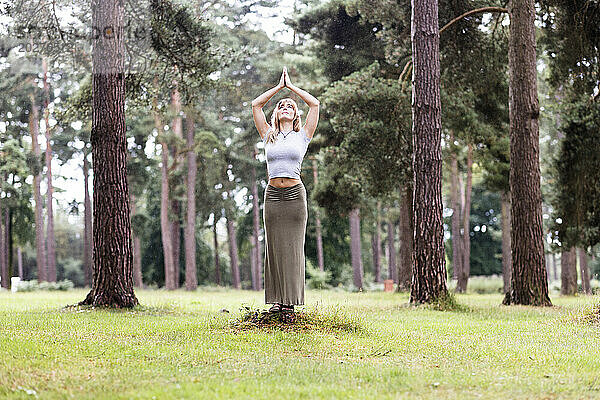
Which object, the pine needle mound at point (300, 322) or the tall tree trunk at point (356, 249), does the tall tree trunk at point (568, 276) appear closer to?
the tall tree trunk at point (356, 249)

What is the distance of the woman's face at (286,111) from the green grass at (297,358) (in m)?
2.45

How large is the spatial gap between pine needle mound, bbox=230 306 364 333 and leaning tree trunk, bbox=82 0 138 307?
11.8 ft

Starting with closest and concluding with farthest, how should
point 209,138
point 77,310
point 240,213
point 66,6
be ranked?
point 77,310 → point 66,6 → point 209,138 → point 240,213

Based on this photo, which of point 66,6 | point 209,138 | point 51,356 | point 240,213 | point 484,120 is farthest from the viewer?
point 240,213

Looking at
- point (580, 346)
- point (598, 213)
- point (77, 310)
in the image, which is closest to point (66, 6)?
point (77, 310)

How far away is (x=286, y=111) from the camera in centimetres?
804

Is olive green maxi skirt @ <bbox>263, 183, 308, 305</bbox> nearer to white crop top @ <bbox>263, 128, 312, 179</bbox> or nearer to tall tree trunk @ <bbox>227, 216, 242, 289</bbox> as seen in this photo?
white crop top @ <bbox>263, 128, 312, 179</bbox>

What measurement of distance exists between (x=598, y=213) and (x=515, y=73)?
583cm

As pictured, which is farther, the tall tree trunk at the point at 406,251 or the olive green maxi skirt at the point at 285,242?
the tall tree trunk at the point at 406,251

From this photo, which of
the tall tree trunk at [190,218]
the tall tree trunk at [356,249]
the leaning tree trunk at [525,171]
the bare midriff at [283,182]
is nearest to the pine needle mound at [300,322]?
the bare midriff at [283,182]

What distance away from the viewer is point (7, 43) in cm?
2256

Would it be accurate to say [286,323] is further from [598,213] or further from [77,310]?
[598,213]

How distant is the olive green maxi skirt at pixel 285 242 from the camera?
777 centimetres

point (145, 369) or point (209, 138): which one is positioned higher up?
point (209, 138)
